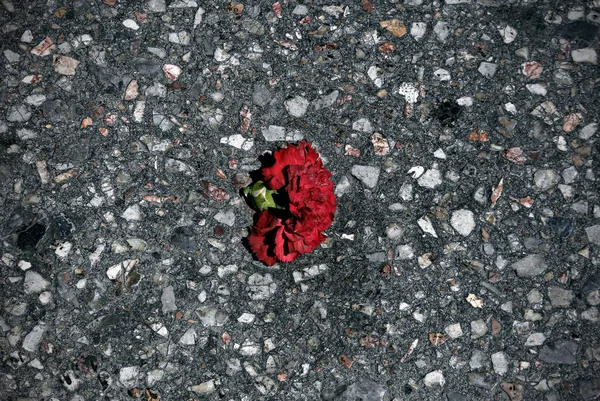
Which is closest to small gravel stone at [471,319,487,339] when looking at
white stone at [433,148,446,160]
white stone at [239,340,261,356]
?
white stone at [433,148,446,160]

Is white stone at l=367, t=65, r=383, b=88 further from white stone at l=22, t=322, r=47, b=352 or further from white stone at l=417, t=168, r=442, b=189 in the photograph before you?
white stone at l=22, t=322, r=47, b=352

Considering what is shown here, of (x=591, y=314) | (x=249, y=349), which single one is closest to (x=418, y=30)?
(x=591, y=314)

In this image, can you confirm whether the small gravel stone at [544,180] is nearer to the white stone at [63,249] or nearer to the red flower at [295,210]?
the red flower at [295,210]

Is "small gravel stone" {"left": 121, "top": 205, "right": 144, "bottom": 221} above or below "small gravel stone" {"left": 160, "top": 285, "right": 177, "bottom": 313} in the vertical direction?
above

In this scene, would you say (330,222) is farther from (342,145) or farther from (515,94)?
(515,94)

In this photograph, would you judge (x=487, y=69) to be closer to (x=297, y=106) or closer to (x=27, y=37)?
(x=297, y=106)

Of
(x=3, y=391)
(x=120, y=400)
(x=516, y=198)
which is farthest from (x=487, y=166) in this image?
(x=3, y=391)

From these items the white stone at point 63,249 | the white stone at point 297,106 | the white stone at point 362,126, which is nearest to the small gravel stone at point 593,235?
the white stone at point 362,126
